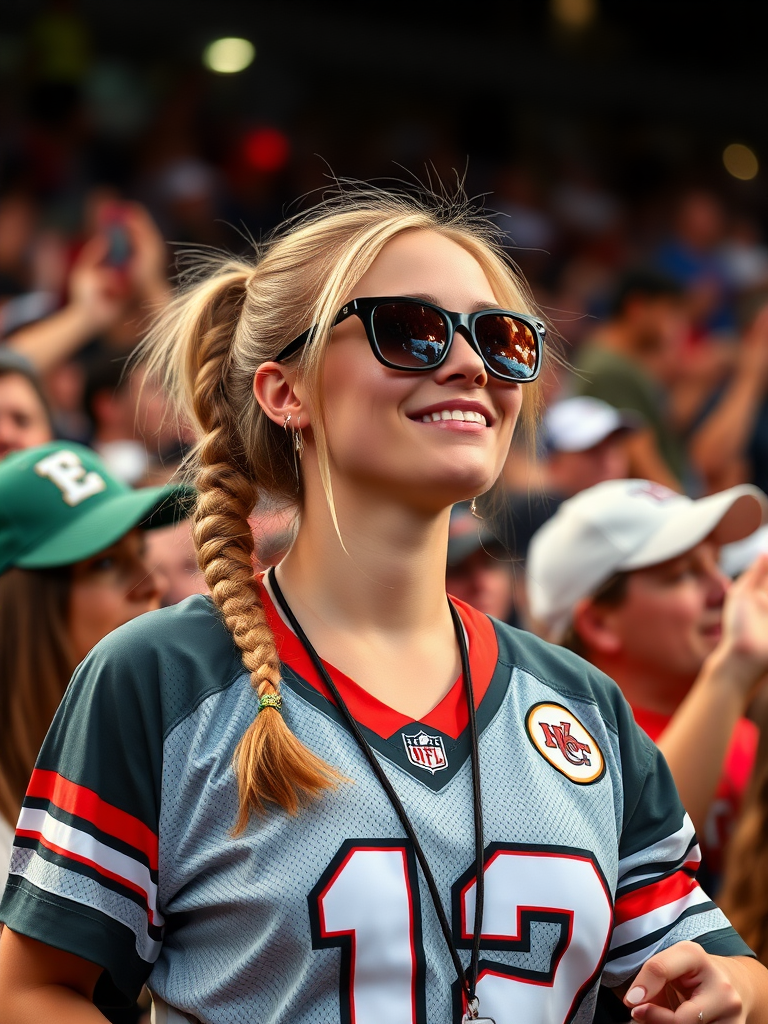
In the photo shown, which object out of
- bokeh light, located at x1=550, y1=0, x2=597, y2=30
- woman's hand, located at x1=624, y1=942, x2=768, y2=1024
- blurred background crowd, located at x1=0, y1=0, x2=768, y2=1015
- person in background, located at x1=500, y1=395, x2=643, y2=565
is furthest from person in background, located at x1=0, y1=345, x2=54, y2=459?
bokeh light, located at x1=550, y1=0, x2=597, y2=30

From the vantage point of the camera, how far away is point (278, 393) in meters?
1.80

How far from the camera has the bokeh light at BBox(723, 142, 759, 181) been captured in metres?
11.1

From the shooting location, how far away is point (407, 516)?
5.57ft

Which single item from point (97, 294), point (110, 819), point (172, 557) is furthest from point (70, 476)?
point (97, 294)

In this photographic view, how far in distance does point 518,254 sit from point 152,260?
416 centimetres

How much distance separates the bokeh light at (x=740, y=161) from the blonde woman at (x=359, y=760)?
10019mm

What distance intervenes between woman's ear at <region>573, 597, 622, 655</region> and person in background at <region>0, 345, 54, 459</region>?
1567mm

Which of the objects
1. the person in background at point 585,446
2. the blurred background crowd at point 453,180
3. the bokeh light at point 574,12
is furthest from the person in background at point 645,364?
the bokeh light at point 574,12

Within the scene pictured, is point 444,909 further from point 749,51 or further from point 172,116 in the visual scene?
point 749,51

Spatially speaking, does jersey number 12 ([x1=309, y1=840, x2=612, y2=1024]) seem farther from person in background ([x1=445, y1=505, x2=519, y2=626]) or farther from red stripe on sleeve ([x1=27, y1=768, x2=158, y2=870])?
person in background ([x1=445, y1=505, x2=519, y2=626])

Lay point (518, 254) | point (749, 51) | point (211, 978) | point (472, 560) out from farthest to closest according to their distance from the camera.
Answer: point (749, 51)
point (518, 254)
point (472, 560)
point (211, 978)

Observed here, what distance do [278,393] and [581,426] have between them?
322cm

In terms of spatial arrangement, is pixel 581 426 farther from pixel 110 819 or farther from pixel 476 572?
pixel 110 819

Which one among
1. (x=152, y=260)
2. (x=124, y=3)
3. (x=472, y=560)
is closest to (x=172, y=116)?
(x=124, y=3)
